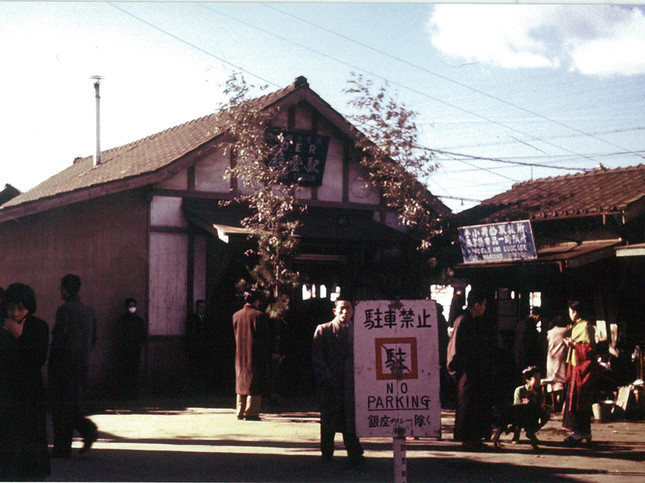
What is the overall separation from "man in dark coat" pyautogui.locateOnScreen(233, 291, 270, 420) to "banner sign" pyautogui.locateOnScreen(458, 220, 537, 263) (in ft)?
21.1

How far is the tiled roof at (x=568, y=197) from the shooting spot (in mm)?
16094

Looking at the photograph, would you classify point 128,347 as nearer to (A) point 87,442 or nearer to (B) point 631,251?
(A) point 87,442

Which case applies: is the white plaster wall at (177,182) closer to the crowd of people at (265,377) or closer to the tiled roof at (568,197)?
the crowd of people at (265,377)

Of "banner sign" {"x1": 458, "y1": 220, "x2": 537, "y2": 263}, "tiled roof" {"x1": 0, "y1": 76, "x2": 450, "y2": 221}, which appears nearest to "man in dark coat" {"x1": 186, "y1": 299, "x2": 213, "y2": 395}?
"tiled roof" {"x1": 0, "y1": 76, "x2": 450, "y2": 221}

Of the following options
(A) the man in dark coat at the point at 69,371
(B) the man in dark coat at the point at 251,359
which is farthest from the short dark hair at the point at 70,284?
(B) the man in dark coat at the point at 251,359

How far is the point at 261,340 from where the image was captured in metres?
12.3

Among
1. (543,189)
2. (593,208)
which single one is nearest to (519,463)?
(593,208)

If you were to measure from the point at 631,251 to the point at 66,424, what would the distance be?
→ 957 centimetres

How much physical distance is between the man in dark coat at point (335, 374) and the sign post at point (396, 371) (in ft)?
6.11

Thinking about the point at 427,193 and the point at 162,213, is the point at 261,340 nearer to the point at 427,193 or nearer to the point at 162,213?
the point at 162,213

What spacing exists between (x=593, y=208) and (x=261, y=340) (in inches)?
290

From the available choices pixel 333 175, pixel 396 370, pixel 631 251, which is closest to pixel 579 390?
pixel 631 251

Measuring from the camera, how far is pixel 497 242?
56.3 ft

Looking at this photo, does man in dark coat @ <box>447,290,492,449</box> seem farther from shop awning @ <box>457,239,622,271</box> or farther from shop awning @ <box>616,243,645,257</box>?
shop awning @ <box>457,239,622,271</box>
